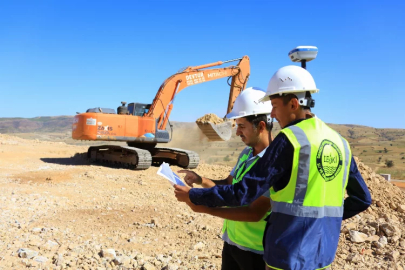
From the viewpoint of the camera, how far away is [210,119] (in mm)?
13055

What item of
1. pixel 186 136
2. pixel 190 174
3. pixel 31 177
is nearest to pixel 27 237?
pixel 190 174

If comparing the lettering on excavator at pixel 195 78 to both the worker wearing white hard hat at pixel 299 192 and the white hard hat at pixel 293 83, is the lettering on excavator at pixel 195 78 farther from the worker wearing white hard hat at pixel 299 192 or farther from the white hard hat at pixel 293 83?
the worker wearing white hard hat at pixel 299 192

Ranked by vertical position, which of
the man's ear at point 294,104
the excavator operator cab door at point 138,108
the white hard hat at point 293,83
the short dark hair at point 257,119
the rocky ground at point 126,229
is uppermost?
the excavator operator cab door at point 138,108

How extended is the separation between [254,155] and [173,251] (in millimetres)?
2973

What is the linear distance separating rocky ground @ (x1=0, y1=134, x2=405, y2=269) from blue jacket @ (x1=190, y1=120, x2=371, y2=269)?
108 inches

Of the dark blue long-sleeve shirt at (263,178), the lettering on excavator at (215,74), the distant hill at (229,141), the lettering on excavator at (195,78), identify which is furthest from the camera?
the distant hill at (229,141)

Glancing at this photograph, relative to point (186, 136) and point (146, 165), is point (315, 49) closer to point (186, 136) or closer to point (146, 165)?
point (146, 165)

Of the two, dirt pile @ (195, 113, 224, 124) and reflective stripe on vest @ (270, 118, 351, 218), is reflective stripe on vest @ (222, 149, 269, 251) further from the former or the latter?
dirt pile @ (195, 113, 224, 124)

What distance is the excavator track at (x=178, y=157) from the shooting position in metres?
13.3

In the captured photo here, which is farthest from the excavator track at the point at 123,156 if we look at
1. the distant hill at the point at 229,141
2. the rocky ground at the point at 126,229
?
the distant hill at the point at 229,141

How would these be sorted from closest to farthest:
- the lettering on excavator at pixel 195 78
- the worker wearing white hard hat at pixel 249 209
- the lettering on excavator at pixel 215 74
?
the worker wearing white hard hat at pixel 249 209 < the lettering on excavator at pixel 195 78 < the lettering on excavator at pixel 215 74

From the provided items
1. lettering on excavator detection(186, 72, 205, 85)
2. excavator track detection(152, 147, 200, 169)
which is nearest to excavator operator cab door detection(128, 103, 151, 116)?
excavator track detection(152, 147, 200, 169)

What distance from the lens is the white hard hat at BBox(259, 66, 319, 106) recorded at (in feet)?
6.56

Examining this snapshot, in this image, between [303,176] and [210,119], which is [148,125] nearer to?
[210,119]
